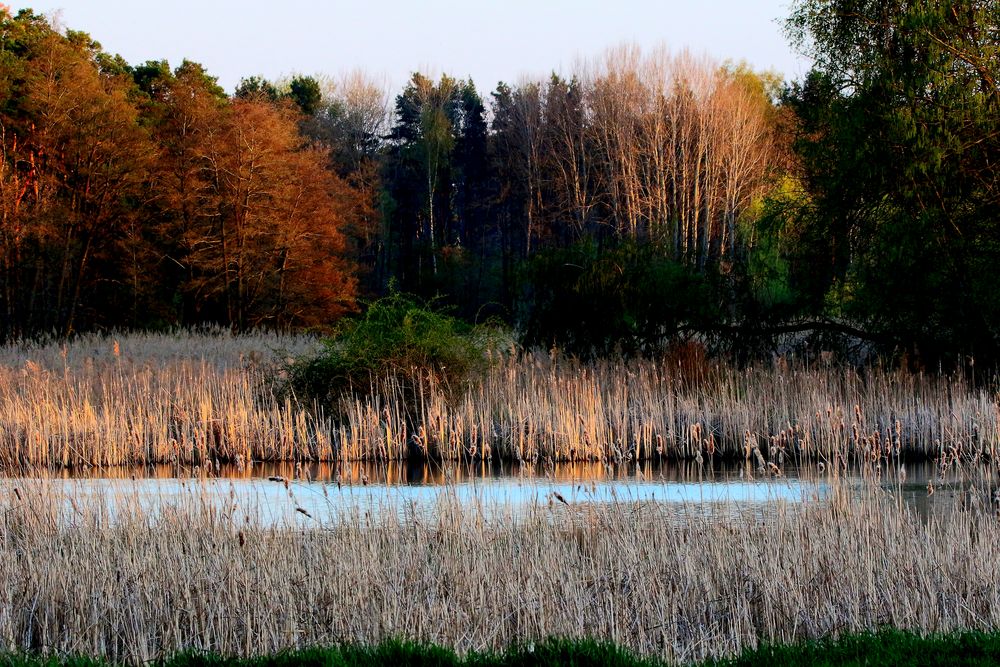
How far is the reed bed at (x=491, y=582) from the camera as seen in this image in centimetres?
556

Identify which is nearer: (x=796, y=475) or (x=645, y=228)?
(x=796, y=475)

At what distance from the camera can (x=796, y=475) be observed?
1059 centimetres

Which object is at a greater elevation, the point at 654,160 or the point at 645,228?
the point at 654,160

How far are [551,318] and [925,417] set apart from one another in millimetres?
5686

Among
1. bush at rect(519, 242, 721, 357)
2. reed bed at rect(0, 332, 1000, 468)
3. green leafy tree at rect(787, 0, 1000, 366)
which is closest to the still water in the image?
reed bed at rect(0, 332, 1000, 468)

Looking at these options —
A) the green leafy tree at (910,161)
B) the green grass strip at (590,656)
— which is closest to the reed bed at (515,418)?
the green leafy tree at (910,161)

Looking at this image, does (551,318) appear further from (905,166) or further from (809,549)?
(809,549)

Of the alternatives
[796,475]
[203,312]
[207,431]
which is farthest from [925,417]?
[203,312]

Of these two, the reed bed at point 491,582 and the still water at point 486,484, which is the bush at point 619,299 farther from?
the reed bed at point 491,582

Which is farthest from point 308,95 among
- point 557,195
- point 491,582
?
point 491,582

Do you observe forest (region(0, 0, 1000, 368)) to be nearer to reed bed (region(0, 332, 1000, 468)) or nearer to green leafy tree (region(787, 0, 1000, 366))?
green leafy tree (region(787, 0, 1000, 366))

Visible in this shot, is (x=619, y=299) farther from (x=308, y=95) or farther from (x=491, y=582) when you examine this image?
(x=308, y=95)

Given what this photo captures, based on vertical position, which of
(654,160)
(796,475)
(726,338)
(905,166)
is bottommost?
(796,475)

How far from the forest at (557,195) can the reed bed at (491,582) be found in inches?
239
